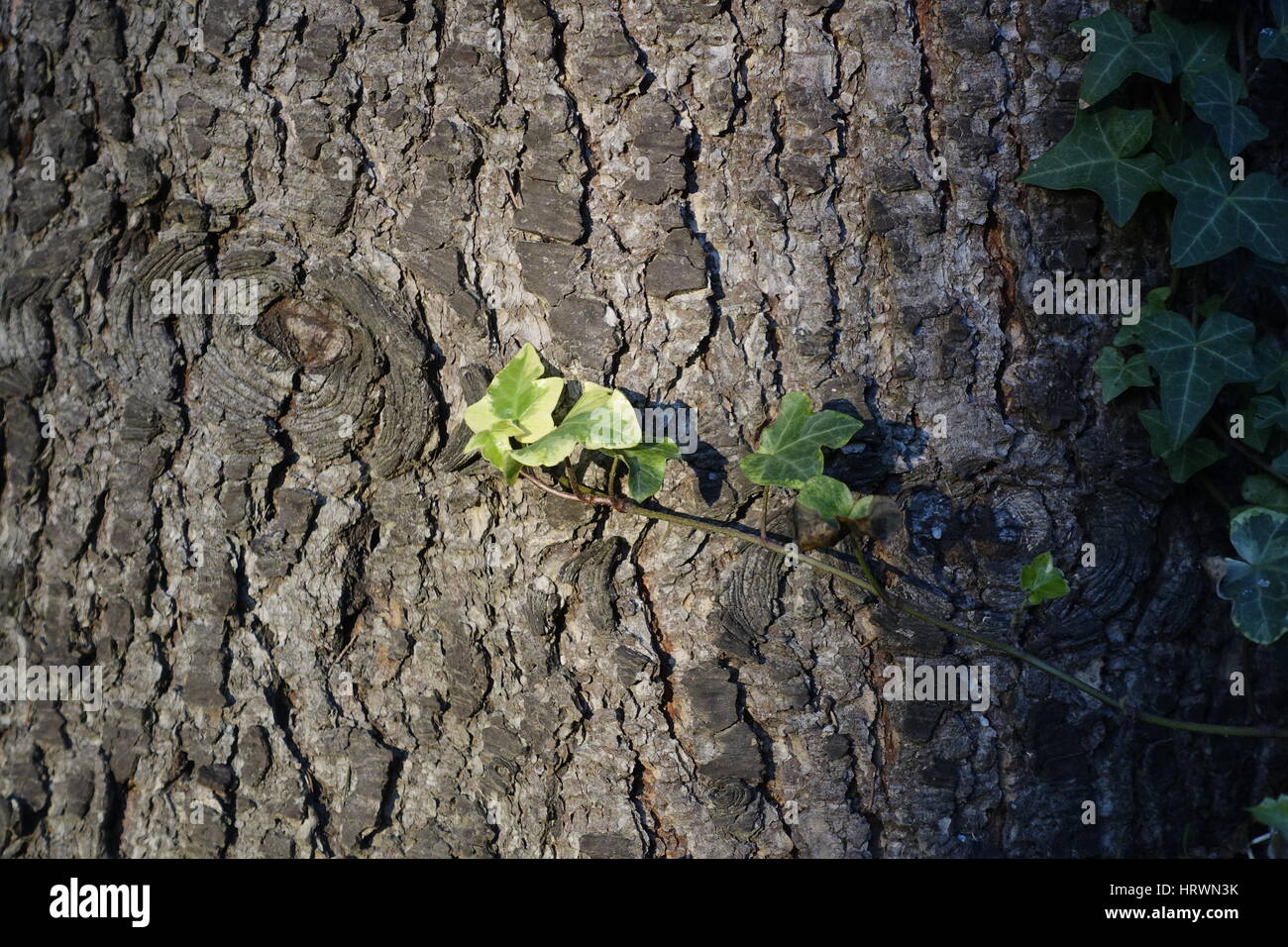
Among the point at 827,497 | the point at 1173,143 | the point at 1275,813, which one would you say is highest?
the point at 1173,143

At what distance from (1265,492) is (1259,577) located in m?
0.15

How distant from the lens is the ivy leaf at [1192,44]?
4.09 feet

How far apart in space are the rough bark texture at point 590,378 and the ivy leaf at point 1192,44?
0.15 m

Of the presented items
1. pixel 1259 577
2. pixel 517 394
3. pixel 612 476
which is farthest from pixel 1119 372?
pixel 517 394

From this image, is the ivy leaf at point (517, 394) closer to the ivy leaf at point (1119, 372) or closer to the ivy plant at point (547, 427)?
the ivy plant at point (547, 427)

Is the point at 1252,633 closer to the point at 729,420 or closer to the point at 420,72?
the point at 729,420

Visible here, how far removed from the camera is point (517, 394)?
45.8 inches

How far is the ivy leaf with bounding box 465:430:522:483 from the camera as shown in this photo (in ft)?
3.71

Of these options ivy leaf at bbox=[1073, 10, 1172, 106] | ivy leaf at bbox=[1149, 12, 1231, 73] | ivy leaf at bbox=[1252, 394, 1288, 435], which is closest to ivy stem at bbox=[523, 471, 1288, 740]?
ivy leaf at bbox=[1252, 394, 1288, 435]

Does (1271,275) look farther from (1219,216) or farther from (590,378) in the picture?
(590,378)

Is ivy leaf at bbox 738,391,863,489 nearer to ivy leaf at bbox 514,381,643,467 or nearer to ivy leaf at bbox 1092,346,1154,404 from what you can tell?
ivy leaf at bbox 514,381,643,467

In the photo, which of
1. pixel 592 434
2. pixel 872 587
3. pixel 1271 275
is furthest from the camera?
pixel 1271 275

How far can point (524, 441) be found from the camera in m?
1.14
